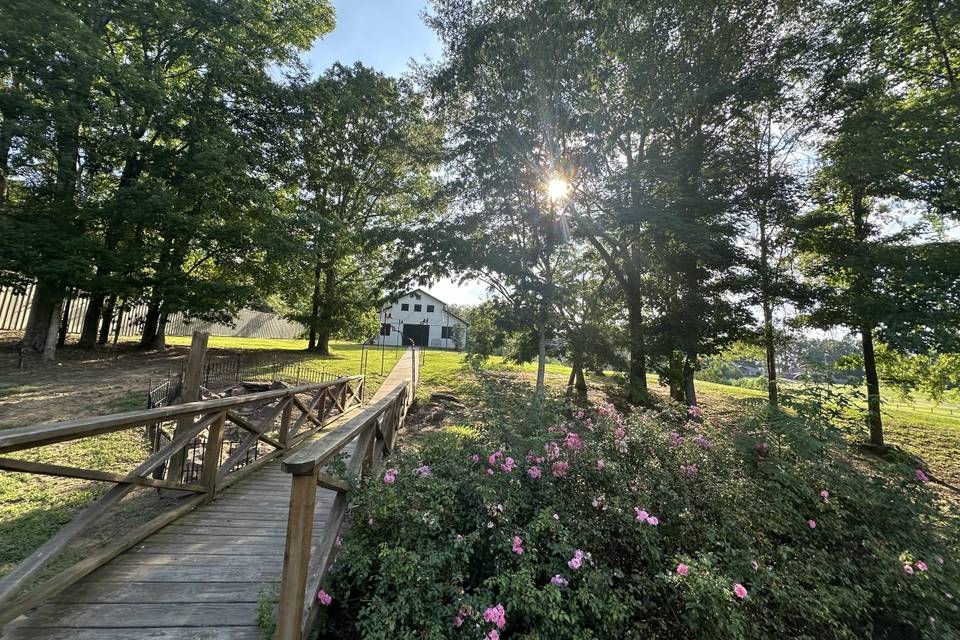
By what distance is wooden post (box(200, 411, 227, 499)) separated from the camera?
129 inches

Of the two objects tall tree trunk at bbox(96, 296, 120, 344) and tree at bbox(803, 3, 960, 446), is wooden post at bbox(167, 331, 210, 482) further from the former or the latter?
tall tree trunk at bbox(96, 296, 120, 344)

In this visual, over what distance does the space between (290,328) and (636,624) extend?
3996 cm

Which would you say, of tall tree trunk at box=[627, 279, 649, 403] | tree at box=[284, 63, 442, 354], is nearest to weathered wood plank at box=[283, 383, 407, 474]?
tree at box=[284, 63, 442, 354]

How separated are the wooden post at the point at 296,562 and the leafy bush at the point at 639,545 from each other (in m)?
0.31

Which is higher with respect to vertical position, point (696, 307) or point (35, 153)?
point (35, 153)

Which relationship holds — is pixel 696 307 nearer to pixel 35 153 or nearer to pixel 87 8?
pixel 35 153

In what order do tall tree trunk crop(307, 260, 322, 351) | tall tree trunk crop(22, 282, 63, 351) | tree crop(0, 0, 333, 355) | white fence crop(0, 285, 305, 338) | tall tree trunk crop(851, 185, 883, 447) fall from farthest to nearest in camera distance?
1. tall tree trunk crop(307, 260, 322, 351)
2. white fence crop(0, 285, 305, 338)
3. tall tree trunk crop(22, 282, 63, 351)
4. tree crop(0, 0, 333, 355)
5. tall tree trunk crop(851, 185, 883, 447)

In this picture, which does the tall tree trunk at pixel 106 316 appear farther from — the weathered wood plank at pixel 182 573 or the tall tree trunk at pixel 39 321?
the weathered wood plank at pixel 182 573

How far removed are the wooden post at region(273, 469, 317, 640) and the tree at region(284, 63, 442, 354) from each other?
7.98 metres

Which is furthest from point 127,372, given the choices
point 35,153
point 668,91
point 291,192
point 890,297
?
point 890,297

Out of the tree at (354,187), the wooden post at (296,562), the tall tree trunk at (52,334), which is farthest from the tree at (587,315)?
the tall tree trunk at (52,334)

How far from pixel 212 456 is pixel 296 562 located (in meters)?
2.33

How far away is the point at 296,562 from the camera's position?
1.71m

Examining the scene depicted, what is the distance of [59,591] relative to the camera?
1.96 meters
